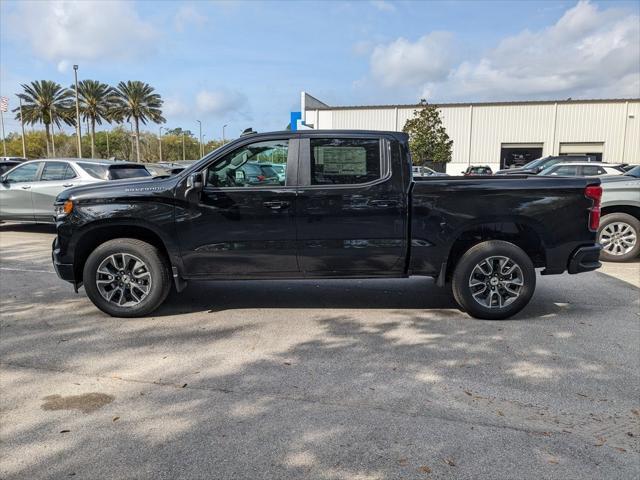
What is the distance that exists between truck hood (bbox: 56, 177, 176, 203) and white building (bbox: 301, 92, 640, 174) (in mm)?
38920

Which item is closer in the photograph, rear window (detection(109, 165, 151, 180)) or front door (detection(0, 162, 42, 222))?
rear window (detection(109, 165, 151, 180))

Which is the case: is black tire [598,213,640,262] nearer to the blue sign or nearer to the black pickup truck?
the black pickup truck

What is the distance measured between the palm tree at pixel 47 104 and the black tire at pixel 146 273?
176 feet

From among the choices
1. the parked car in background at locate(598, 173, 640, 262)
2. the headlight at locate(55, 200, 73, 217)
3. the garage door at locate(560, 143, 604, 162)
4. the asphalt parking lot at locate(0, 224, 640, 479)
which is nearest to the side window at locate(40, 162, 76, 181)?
the asphalt parking lot at locate(0, 224, 640, 479)

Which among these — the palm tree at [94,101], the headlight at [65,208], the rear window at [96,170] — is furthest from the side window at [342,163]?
the palm tree at [94,101]

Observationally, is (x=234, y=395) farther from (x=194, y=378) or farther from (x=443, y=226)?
(x=443, y=226)

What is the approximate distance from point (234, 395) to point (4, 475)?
4.71ft

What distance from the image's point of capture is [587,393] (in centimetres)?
373

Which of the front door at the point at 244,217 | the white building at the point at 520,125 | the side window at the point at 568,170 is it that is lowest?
the front door at the point at 244,217

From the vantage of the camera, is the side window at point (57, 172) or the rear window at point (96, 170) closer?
the rear window at point (96, 170)

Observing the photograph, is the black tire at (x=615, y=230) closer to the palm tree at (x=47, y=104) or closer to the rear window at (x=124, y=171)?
the rear window at (x=124, y=171)

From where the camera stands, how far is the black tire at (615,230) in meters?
8.52

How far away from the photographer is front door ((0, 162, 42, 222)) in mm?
11078

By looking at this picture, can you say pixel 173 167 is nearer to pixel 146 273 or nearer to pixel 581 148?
pixel 146 273
